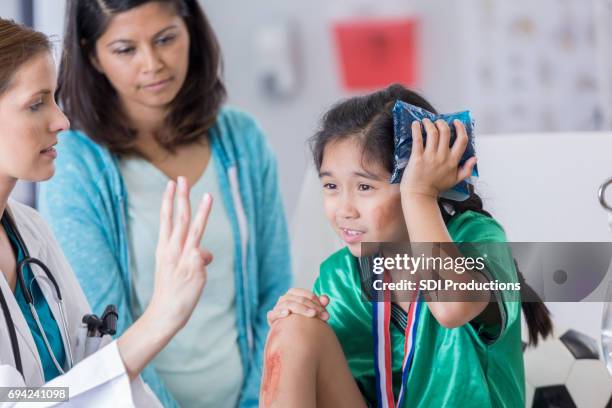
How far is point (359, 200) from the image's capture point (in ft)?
3.82

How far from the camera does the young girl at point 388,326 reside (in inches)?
44.3

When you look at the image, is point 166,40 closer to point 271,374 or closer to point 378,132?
point 378,132

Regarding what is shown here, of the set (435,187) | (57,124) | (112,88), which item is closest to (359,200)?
(435,187)

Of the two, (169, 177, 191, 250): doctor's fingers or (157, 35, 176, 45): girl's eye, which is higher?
(157, 35, 176, 45): girl's eye

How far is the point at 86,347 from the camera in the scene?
1211 millimetres

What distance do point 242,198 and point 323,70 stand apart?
1448 mm

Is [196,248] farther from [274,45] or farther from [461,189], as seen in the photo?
[274,45]

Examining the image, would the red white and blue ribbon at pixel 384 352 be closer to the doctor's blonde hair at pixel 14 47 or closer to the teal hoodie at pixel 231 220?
the teal hoodie at pixel 231 220

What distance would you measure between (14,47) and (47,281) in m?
0.32

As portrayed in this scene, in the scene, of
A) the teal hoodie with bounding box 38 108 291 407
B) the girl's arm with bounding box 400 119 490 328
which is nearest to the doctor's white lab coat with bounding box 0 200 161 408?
the teal hoodie with bounding box 38 108 291 407

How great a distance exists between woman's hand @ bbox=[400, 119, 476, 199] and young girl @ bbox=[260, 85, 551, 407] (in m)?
0.03

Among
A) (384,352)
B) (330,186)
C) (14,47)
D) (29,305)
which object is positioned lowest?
(384,352)

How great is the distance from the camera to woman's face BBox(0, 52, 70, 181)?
3.49 ft

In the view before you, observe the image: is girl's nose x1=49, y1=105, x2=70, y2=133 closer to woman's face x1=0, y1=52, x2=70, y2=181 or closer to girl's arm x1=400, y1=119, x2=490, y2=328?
woman's face x1=0, y1=52, x2=70, y2=181
